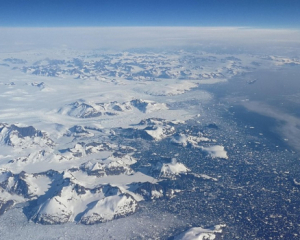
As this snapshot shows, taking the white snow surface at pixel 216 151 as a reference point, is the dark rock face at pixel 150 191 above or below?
below

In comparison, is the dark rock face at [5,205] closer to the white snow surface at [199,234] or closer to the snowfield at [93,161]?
the snowfield at [93,161]

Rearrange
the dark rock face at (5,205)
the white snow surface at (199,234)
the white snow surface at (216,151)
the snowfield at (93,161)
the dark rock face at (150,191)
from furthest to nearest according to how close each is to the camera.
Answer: the white snow surface at (216,151)
the dark rock face at (150,191)
the dark rock face at (5,205)
the snowfield at (93,161)
the white snow surface at (199,234)

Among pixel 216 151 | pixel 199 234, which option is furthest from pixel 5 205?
pixel 216 151

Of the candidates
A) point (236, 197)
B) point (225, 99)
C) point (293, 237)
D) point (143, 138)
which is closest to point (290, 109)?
point (225, 99)

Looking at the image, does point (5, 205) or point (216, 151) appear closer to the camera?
point (5, 205)

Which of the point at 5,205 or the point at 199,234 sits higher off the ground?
the point at 199,234

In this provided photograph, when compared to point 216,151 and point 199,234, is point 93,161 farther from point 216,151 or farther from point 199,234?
point 199,234

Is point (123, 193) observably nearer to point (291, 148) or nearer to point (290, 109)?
point (291, 148)

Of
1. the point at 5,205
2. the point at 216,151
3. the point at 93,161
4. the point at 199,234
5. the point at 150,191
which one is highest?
the point at 93,161

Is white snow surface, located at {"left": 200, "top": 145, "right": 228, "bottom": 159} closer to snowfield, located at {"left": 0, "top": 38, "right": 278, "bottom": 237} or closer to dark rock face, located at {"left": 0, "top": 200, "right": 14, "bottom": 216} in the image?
snowfield, located at {"left": 0, "top": 38, "right": 278, "bottom": 237}

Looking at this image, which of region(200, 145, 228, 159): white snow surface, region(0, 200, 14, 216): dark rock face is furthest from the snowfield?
region(0, 200, 14, 216): dark rock face

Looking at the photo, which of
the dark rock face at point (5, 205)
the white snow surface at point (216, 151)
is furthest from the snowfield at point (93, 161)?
the dark rock face at point (5, 205)
